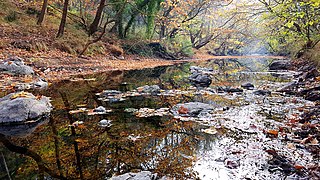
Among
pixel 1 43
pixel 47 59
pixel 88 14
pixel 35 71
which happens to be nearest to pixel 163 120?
pixel 35 71

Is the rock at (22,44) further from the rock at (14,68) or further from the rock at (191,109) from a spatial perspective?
the rock at (191,109)

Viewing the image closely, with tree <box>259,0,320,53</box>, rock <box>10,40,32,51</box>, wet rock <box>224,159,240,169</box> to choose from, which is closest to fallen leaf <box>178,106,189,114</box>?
wet rock <box>224,159,240,169</box>

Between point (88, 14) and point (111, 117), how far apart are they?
1623 cm

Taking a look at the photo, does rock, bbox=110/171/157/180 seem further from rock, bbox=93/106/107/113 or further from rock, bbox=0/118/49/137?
rock, bbox=93/106/107/113

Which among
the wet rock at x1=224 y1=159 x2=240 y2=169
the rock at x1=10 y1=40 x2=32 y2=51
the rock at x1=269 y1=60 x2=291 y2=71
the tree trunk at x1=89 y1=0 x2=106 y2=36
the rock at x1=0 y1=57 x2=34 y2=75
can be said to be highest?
the tree trunk at x1=89 y1=0 x2=106 y2=36

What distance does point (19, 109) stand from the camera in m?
3.70

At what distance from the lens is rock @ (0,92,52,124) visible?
3.59m

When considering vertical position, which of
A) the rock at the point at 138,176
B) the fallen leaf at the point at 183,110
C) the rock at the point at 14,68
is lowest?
the rock at the point at 138,176

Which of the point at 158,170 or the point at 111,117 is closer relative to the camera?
the point at 158,170

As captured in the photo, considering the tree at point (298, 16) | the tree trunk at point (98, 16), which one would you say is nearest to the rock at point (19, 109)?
the tree at point (298, 16)

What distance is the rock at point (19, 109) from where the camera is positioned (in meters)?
3.59

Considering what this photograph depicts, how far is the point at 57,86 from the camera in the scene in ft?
22.6

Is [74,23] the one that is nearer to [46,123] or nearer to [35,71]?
[35,71]

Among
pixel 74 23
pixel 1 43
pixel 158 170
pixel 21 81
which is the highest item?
pixel 74 23
